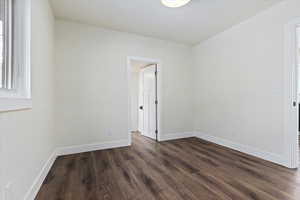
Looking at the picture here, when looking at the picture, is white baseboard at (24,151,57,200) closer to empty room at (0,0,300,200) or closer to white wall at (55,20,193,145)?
empty room at (0,0,300,200)

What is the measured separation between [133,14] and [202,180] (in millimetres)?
→ 3010

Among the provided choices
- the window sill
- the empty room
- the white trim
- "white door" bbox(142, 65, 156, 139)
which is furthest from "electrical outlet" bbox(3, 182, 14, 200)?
"white door" bbox(142, 65, 156, 139)

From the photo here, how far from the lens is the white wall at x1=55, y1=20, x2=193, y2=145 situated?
2.82 metres

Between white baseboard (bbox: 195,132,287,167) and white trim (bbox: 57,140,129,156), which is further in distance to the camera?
white trim (bbox: 57,140,129,156)

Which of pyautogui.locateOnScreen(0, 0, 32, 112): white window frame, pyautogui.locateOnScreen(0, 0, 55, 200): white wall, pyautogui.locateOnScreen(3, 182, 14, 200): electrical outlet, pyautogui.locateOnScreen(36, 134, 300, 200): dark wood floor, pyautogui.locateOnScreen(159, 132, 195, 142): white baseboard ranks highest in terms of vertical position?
pyautogui.locateOnScreen(0, 0, 32, 112): white window frame

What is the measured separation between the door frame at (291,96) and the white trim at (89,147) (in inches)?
119

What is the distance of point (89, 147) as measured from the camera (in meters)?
2.98

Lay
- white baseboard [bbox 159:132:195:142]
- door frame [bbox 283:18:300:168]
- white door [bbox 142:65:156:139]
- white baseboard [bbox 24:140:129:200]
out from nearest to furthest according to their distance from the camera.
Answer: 1. white baseboard [bbox 24:140:129:200]
2. door frame [bbox 283:18:300:168]
3. white baseboard [bbox 159:132:195:142]
4. white door [bbox 142:65:156:139]

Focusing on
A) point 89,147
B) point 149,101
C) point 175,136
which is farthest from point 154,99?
point 89,147

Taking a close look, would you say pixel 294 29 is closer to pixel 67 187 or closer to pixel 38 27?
pixel 38 27

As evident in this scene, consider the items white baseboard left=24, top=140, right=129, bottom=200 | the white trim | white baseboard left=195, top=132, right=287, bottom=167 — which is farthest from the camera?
the white trim

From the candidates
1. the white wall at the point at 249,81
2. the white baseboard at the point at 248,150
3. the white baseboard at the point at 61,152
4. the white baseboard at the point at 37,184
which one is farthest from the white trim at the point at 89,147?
the white wall at the point at 249,81

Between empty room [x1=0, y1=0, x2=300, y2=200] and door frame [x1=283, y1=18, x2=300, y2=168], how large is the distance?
A: 0.6 inches

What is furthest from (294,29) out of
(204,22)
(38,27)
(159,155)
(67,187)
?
(67,187)
